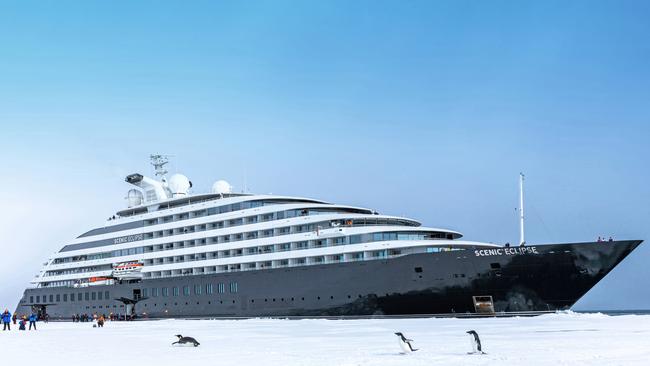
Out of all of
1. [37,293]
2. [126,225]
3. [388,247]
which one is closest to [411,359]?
[388,247]

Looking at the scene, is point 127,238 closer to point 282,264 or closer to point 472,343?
point 282,264

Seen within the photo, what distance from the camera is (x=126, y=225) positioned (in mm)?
71062

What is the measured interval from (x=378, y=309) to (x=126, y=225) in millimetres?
31710

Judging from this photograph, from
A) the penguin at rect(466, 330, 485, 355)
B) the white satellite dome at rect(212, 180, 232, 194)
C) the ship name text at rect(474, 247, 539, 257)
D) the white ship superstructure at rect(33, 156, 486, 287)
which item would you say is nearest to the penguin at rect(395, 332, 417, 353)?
the penguin at rect(466, 330, 485, 355)

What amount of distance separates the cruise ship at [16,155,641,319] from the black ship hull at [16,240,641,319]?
0.07m

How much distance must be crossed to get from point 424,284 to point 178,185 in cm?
3302

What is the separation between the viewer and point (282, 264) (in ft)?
188

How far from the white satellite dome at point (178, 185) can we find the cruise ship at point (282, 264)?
118 mm

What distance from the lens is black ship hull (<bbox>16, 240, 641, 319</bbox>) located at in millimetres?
45156

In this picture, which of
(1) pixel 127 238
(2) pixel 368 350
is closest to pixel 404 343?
(2) pixel 368 350

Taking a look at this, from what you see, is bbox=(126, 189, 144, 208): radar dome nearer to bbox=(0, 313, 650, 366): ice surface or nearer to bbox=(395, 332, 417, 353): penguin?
bbox=(0, 313, 650, 366): ice surface

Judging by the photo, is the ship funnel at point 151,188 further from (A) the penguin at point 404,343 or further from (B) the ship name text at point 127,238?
(A) the penguin at point 404,343

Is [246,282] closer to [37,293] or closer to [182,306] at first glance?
[182,306]

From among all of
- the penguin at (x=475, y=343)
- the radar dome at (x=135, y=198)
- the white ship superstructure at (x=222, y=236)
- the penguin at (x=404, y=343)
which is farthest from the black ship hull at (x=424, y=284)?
the penguin at (x=404, y=343)
